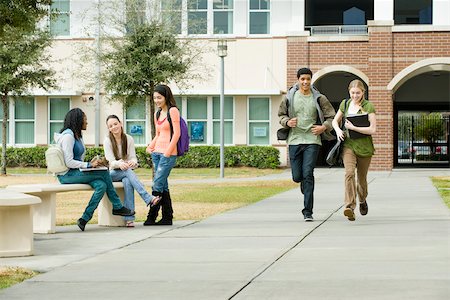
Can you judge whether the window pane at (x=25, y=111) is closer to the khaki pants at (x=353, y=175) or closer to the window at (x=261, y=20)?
the window at (x=261, y=20)

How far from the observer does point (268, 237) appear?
11.7m

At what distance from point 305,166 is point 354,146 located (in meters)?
0.71

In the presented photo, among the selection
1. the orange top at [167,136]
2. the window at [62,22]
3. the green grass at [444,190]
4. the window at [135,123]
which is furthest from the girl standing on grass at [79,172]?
the window at [62,22]

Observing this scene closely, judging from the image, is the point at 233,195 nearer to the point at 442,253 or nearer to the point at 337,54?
the point at 442,253

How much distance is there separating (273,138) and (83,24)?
8.66 metres

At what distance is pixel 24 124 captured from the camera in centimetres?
4194

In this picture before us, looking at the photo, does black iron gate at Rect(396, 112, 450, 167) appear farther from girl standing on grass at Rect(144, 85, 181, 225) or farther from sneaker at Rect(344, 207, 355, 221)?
girl standing on grass at Rect(144, 85, 181, 225)

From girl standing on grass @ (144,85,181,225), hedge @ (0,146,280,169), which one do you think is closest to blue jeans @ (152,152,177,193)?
girl standing on grass @ (144,85,181,225)

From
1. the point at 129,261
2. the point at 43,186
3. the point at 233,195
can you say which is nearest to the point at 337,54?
the point at 233,195

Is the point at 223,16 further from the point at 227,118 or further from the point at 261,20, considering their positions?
the point at 227,118

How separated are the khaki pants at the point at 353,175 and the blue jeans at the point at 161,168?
7.49 ft

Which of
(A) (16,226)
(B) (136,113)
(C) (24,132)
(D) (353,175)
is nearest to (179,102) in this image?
(B) (136,113)

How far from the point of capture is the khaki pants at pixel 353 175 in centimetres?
1366

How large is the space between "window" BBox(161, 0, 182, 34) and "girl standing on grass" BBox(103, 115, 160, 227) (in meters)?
17.8
